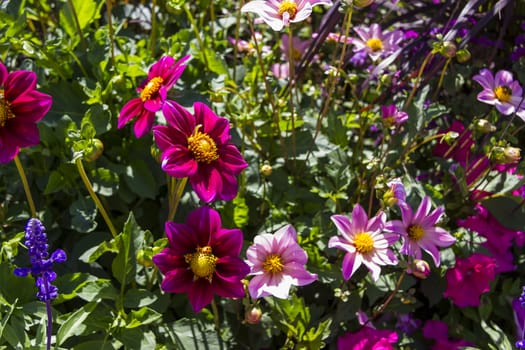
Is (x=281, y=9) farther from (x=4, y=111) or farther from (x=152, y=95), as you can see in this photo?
(x=4, y=111)

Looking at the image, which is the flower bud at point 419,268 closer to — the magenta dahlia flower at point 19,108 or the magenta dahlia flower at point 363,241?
the magenta dahlia flower at point 363,241

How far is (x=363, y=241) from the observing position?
1.23m

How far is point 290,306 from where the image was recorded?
1347 mm

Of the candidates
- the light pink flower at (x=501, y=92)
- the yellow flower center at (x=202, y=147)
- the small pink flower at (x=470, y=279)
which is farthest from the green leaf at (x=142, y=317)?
the light pink flower at (x=501, y=92)

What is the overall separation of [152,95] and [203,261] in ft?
1.05

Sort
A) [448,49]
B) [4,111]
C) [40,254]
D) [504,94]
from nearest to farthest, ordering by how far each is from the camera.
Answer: [40,254] → [4,111] → [448,49] → [504,94]

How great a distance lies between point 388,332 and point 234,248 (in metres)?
0.47

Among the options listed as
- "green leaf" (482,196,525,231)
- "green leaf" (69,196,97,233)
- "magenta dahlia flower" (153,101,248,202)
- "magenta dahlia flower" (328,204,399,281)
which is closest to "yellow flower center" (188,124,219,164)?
"magenta dahlia flower" (153,101,248,202)

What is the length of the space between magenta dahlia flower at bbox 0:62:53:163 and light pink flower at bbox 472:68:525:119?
2.94 ft

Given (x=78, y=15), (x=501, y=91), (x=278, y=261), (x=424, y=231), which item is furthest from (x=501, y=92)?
(x=78, y=15)

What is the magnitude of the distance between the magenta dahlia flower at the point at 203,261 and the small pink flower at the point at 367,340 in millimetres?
385

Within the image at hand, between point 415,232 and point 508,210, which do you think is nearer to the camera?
point 415,232

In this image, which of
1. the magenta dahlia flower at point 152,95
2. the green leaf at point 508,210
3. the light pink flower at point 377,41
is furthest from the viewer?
the light pink flower at point 377,41

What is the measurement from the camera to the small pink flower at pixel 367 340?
1.38 meters
